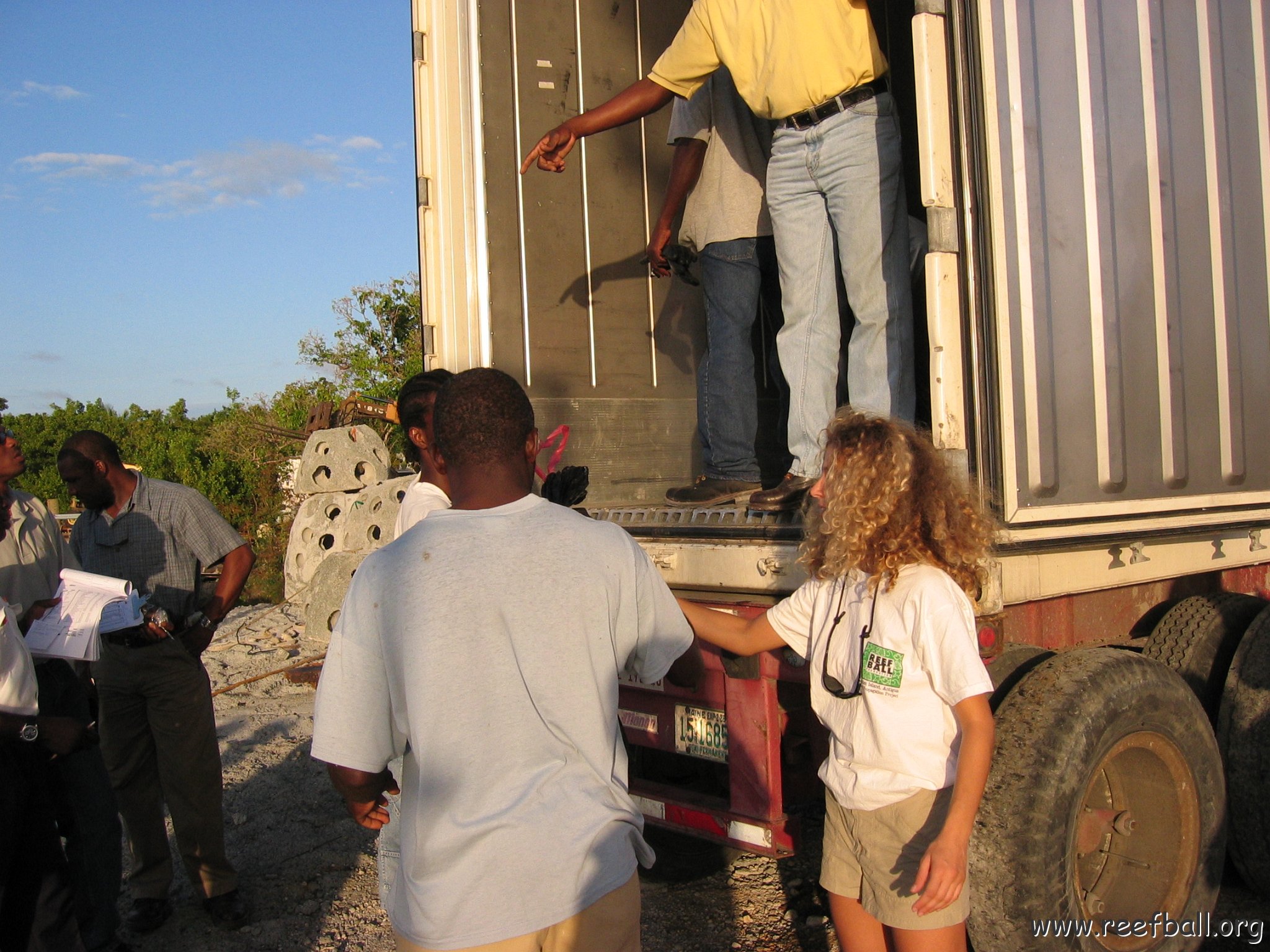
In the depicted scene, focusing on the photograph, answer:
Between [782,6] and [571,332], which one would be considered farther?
[571,332]

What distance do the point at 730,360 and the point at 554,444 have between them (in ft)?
2.61

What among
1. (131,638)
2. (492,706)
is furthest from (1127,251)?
(131,638)

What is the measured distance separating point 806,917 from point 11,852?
93.8 inches

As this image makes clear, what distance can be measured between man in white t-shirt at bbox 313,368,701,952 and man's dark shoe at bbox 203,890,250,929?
88.8 inches

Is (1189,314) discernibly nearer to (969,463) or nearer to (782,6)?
(969,463)

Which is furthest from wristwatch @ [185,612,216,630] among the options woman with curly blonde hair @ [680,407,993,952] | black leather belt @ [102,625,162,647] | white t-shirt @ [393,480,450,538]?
woman with curly blonde hair @ [680,407,993,952]

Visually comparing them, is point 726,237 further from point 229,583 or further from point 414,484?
point 229,583

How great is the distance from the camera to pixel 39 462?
23.3m

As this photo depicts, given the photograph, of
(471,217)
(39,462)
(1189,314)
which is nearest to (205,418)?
(39,462)

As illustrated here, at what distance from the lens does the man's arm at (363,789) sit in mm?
1713

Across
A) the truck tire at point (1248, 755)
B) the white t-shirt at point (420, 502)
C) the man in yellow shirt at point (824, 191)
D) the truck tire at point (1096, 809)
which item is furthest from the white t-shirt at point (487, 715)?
the truck tire at point (1248, 755)

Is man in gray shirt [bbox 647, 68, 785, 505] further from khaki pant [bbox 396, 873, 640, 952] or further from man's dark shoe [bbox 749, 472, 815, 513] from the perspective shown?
khaki pant [bbox 396, 873, 640, 952]

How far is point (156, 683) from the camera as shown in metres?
3.61

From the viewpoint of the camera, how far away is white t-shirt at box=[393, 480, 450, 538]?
240 cm
